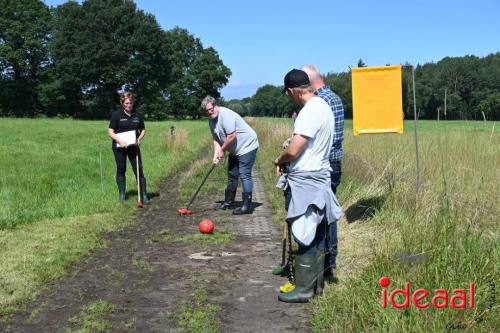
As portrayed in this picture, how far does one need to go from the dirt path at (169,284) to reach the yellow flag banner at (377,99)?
1971mm

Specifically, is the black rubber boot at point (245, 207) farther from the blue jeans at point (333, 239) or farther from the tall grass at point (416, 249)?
the blue jeans at point (333, 239)

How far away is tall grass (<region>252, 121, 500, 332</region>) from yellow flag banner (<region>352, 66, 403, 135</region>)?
3.18 feet

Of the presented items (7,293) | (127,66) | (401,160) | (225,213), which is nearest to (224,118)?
(225,213)

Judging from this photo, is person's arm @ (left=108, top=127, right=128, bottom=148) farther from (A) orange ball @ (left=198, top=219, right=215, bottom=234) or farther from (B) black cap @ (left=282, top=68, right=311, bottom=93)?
(B) black cap @ (left=282, top=68, right=311, bottom=93)

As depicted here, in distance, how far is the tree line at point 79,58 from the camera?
182 feet

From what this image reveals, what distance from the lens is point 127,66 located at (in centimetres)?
5584

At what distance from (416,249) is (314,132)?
1.34 metres

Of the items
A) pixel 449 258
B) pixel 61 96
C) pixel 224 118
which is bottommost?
pixel 449 258

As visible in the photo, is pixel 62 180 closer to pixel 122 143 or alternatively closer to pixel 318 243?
pixel 122 143

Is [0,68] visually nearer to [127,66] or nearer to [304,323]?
[127,66]

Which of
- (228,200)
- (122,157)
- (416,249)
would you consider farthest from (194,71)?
(416,249)

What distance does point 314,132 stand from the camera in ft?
13.6

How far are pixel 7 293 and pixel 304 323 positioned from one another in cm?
273

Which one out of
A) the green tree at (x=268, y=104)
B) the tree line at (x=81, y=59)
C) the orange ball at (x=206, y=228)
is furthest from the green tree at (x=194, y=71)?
the orange ball at (x=206, y=228)
